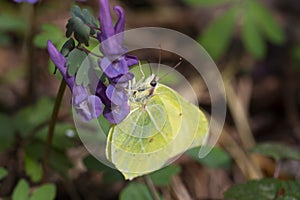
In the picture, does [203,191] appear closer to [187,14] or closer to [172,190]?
[172,190]

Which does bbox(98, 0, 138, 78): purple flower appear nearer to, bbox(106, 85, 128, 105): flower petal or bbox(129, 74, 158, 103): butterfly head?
bbox(106, 85, 128, 105): flower petal

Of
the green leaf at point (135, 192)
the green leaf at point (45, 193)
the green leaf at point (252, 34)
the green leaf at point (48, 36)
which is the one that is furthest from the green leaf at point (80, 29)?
the green leaf at point (252, 34)

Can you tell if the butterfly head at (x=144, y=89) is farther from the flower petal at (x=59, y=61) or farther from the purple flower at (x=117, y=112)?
the flower petal at (x=59, y=61)

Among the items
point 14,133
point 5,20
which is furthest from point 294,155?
point 5,20

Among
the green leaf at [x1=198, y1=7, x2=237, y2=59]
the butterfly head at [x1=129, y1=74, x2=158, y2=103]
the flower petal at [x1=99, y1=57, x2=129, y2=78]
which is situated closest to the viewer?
the flower petal at [x1=99, y1=57, x2=129, y2=78]

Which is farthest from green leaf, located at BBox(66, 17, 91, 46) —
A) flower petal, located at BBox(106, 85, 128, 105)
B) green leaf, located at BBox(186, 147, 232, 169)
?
green leaf, located at BBox(186, 147, 232, 169)

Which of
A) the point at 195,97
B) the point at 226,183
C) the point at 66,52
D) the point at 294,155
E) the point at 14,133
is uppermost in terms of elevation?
the point at 66,52

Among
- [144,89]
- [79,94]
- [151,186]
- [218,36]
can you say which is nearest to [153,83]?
[144,89]
